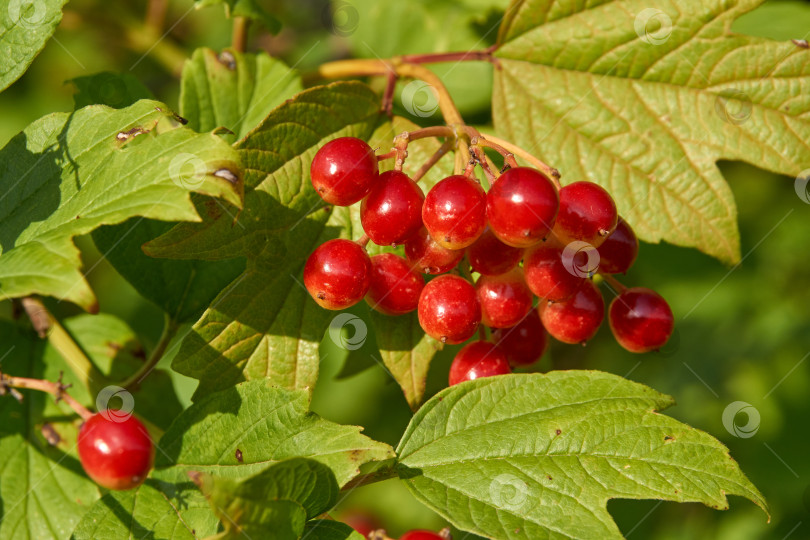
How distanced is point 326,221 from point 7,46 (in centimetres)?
78

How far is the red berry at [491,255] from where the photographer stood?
1518 mm

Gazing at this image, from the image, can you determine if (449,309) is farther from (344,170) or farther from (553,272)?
(344,170)

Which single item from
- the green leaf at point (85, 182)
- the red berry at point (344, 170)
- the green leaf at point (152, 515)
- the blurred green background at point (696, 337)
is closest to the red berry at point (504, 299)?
the red berry at point (344, 170)

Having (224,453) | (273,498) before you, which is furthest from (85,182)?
(273,498)

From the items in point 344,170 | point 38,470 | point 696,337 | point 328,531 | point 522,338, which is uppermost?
point 344,170

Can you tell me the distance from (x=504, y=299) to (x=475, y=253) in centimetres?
12

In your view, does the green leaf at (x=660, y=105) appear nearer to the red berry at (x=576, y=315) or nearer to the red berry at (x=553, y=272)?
the red berry at (x=576, y=315)

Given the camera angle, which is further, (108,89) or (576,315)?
(108,89)

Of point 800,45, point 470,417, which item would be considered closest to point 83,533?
point 470,417

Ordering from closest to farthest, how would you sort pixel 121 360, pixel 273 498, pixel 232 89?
pixel 273 498, pixel 232 89, pixel 121 360

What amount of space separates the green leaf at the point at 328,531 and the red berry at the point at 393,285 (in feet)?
1.51

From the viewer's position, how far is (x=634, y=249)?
1.60m

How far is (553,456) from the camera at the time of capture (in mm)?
1469

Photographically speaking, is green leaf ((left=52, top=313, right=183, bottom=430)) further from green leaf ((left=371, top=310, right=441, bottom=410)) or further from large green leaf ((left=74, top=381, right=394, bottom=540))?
green leaf ((left=371, top=310, right=441, bottom=410))
